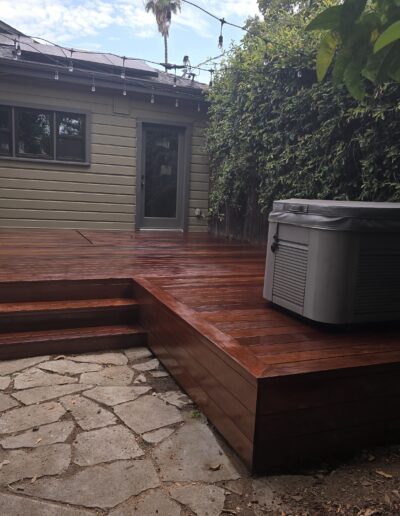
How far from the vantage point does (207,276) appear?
3.35m

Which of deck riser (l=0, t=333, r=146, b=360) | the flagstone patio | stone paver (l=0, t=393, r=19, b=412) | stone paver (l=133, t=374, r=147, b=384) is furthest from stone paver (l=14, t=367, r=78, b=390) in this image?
stone paver (l=133, t=374, r=147, b=384)

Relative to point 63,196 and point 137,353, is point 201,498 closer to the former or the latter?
point 137,353

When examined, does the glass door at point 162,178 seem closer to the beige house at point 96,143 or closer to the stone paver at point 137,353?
the beige house at point 96,143

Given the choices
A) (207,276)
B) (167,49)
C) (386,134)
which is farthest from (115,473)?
(167,49)

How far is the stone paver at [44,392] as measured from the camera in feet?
6.74

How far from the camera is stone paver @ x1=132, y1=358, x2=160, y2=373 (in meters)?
2.51

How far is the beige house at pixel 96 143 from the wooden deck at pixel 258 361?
3.75 metres

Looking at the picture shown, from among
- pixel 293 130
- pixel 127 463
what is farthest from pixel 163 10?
A: pixel 127 463

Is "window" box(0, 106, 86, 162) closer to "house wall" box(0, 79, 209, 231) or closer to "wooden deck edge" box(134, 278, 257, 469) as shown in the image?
"house wall" box(0, 79, 209, 231)

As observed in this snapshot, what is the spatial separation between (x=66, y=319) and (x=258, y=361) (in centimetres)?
163

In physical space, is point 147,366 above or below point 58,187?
below

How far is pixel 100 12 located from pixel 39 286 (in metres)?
17.2

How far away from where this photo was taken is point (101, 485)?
146 centimetres

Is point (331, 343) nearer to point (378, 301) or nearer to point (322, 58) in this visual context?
point (378, 301)
